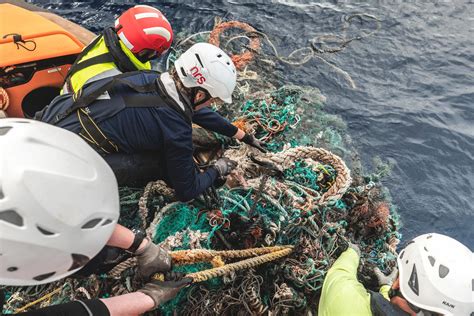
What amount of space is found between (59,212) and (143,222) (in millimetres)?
1770

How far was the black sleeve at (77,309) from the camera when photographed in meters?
2.24

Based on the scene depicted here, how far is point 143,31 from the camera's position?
14.2ft

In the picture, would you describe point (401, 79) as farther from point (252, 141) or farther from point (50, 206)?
point (50, 206)

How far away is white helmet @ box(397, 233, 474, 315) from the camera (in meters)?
2.38

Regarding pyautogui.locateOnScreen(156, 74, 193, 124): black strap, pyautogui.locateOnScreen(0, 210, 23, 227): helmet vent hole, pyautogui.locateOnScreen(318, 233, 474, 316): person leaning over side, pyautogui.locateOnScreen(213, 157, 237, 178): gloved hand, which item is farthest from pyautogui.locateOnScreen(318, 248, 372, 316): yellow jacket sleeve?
pyautogui.locateOnScreen(0, 210, 23, 227): helmet vent hole

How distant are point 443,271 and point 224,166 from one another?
2.20 meters

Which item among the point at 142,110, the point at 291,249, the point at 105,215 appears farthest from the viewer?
the point at 291,249

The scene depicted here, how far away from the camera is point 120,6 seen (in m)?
8.29

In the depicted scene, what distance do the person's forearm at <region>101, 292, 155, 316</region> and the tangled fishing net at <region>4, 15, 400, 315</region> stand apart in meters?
0.51

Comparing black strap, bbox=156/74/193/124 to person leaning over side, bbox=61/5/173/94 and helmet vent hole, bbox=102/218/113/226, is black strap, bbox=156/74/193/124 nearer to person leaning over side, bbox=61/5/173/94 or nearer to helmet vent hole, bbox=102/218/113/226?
person leaning over side, bbox=61/5/173/94

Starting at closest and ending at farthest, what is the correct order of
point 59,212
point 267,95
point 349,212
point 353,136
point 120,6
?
point 59,212
point 349,212
point 267,95
point 353,136
point 120,6

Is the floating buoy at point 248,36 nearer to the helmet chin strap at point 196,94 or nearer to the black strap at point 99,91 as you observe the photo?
the helmet chin strap at point 196,94

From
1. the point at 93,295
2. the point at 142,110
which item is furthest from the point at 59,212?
the point at 93,295

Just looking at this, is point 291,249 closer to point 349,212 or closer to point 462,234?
point 349,212
